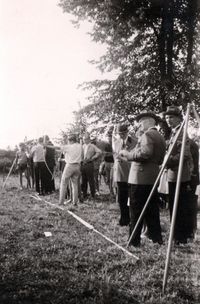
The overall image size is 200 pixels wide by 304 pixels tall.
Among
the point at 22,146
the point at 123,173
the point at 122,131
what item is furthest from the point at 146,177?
the point at 22,146

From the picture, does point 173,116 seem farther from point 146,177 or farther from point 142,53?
point 142,53

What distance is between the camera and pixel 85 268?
532 centimetres

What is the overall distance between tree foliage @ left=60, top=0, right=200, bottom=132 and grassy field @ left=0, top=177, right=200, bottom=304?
10014 millimetres

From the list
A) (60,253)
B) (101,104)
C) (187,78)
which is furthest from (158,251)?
(101,104)

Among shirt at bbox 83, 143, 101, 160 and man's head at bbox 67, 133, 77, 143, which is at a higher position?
man's head at bbox 67, 133, 77, 143

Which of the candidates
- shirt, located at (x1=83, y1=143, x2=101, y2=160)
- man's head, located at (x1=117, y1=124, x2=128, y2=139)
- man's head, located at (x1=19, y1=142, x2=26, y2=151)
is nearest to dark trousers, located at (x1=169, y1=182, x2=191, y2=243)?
man's head, located at (x1=117, y1=124, x2=128, y2=139)

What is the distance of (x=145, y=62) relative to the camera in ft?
61.6

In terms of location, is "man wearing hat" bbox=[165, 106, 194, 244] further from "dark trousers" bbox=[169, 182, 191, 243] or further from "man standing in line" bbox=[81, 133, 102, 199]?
"man standing in line" bbox=[81, 133, 102, 199]

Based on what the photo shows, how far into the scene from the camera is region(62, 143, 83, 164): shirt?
39.3 feet

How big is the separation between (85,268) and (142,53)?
49.3 feet

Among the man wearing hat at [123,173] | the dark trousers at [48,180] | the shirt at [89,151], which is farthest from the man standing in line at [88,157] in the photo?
the man wearing hat at [123,173]

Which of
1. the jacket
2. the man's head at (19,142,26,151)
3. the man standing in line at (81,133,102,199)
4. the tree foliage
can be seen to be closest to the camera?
the jacket

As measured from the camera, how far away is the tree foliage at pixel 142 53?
679 inches

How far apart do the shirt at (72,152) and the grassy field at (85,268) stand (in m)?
3.57
